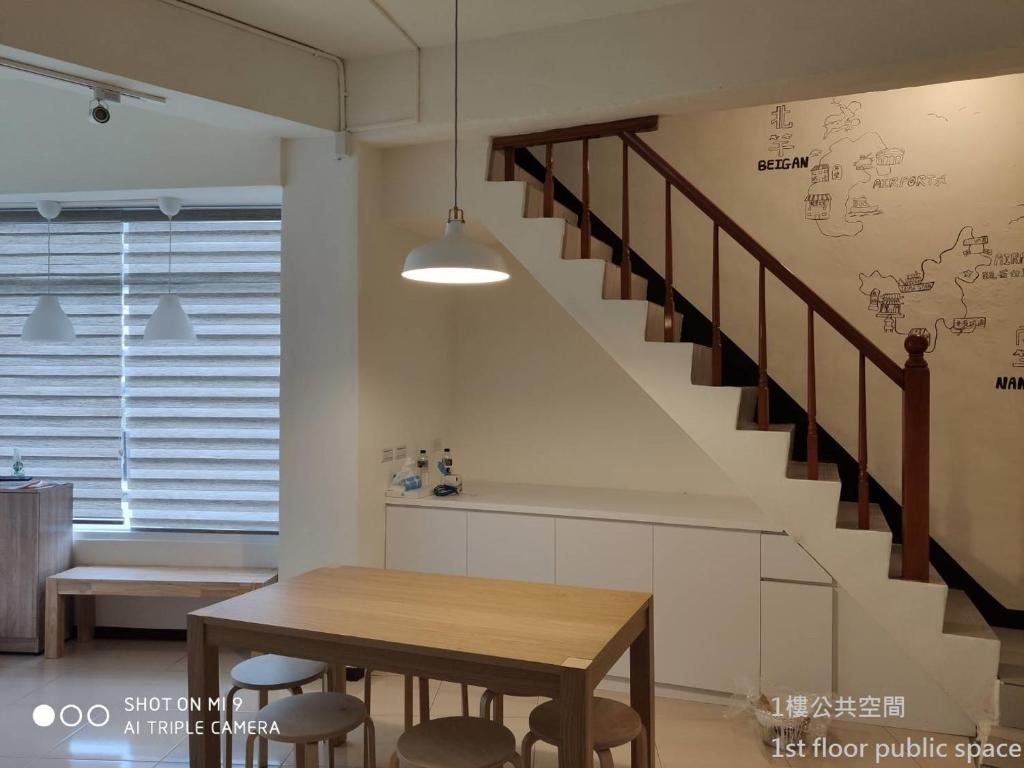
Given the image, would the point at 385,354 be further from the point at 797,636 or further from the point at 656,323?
the point at 797,636

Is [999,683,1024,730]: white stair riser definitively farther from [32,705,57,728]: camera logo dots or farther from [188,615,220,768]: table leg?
[32,705,57,728]: camera logo dots

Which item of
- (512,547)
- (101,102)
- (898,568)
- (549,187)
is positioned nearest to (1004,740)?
(898,568)

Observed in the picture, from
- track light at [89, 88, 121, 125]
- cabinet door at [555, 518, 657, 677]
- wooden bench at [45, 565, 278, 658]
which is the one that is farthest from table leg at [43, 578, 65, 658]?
cabinet door at [555, 518, 657, 677]

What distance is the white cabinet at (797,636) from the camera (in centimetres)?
362

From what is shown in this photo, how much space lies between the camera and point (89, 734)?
11.4 feet

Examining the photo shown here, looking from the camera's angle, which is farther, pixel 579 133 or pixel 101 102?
pixel 579 133

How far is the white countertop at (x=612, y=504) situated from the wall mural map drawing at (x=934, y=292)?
131cm

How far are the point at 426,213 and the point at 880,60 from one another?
2318mm

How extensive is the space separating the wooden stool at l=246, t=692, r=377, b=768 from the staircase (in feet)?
6.26

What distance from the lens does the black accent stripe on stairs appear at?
13.0ft

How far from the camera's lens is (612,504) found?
4.17m

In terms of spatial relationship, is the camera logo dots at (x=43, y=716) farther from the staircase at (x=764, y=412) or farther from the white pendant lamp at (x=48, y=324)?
the staircase at (x=764, y=412)

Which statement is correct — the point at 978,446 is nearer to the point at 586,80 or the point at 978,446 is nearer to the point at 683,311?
the point at 683,311

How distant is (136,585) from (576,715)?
10.5 feet
